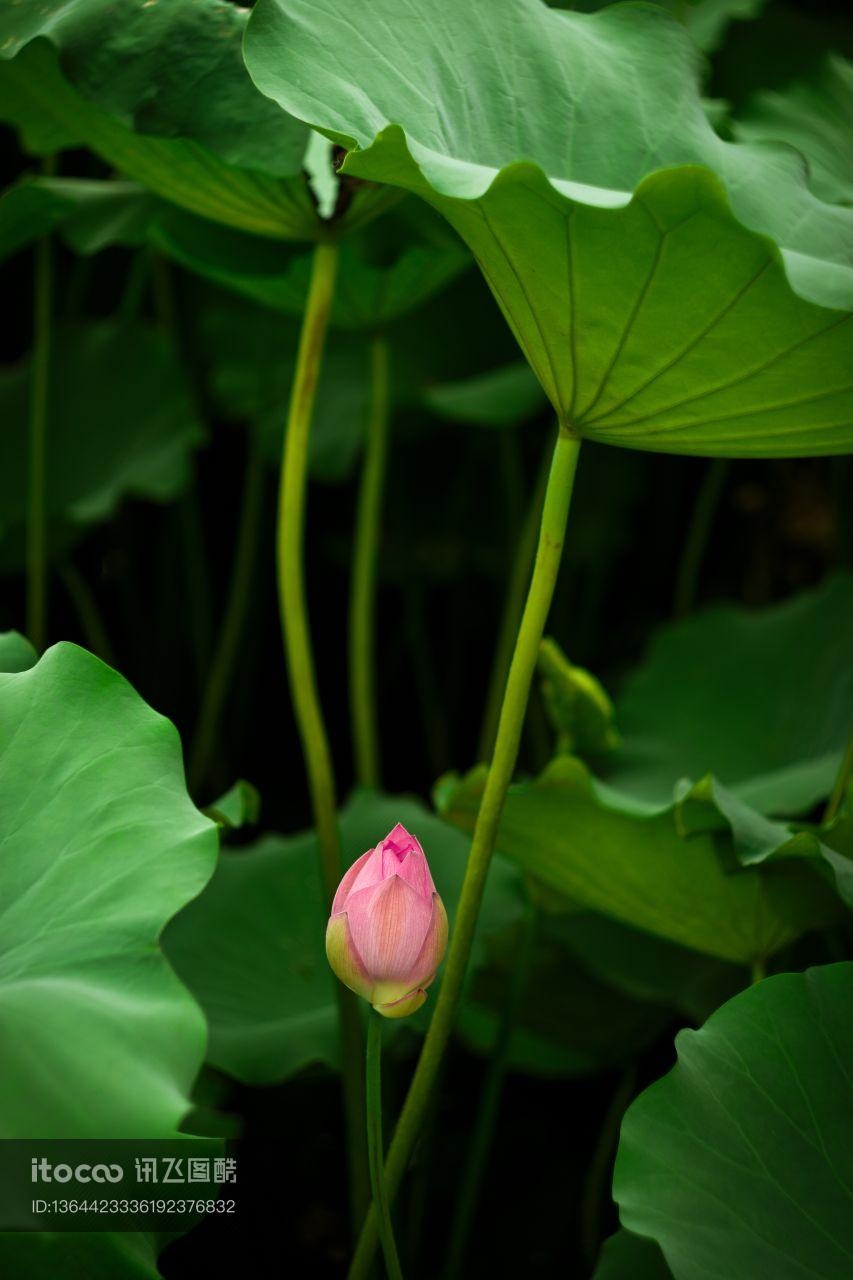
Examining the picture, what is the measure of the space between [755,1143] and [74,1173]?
332 mm

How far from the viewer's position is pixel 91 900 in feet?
1.79

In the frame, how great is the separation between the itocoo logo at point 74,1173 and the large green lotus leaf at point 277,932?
12.2 inches

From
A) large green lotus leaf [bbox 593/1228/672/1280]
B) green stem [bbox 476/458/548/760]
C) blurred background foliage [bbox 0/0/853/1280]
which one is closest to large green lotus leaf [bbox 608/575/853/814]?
blurred background foliage [bbox 0/0/853/1280]

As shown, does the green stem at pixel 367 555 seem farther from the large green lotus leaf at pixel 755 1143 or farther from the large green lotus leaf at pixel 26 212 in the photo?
the large green lotus leaf at pixel 755 1143

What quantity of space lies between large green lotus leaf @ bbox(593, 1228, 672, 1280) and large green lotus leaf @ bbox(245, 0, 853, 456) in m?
0.44

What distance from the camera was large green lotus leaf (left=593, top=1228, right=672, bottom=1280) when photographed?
0.64m

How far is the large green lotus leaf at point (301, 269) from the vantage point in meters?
0.95

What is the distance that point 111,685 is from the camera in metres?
0.62

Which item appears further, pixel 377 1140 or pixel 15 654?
pixel 15 654

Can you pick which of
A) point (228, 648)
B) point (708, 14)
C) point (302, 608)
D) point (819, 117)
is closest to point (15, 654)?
point (302, 608)

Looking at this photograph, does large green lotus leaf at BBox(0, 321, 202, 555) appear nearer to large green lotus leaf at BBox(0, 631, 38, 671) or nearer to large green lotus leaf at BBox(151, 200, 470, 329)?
large green lotus leaf at BBox(151, 200, 470, 329)

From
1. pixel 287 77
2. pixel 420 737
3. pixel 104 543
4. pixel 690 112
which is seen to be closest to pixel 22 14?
pixel 287 77

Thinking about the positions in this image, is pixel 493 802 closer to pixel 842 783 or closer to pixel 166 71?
pixel 842 783

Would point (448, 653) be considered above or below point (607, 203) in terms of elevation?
below
